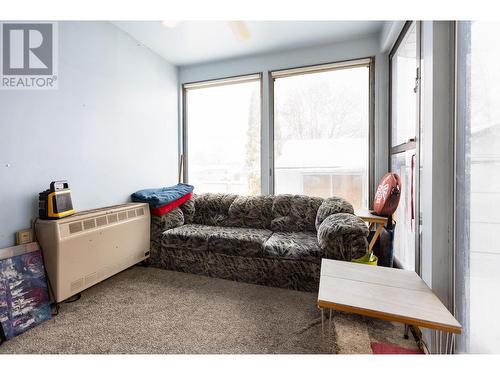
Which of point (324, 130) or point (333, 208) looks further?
point (324, 130)

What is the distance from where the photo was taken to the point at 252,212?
271 centimetres

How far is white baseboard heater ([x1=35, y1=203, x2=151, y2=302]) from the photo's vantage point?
164 centimetres

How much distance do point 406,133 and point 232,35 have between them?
88.8 inches

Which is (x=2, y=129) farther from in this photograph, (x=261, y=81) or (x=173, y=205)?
(x=261, y=81)

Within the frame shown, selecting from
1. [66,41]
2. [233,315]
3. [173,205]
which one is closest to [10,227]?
[173,205]

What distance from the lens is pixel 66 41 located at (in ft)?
6.44

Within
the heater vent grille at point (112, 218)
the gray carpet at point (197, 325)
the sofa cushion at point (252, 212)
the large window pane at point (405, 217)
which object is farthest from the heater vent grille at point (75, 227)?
the large window pane at point (405, 217)

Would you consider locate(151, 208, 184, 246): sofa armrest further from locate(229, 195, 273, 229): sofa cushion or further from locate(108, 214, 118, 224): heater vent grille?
locate(229, 195, 273, 229): sofa cushion

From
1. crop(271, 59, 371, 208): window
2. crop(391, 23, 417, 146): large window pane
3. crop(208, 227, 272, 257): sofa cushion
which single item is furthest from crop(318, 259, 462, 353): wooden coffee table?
crop(271, 59, 371, 208): window

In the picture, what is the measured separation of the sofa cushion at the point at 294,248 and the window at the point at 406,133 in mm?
769

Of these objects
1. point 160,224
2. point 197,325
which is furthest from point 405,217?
point 160,224

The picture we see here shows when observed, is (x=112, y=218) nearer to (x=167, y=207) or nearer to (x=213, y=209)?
(x=167, y=207)

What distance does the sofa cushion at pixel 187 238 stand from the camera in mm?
2299
